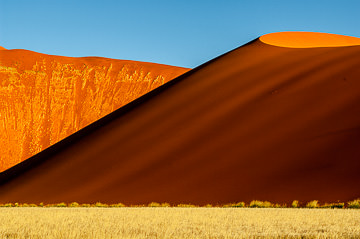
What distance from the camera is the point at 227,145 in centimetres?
2852

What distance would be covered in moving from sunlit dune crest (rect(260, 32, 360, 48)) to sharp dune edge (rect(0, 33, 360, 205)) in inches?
250

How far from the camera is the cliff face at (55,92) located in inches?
2219

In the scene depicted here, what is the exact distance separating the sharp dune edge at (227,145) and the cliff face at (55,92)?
1943 cm

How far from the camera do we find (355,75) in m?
31.9

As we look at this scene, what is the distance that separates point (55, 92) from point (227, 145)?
4003cm

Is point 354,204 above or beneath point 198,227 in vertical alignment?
above

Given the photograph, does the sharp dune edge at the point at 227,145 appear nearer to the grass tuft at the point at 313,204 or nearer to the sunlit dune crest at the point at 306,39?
the grass tuft at the point at 313,204

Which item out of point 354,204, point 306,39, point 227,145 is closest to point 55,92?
point 306,39

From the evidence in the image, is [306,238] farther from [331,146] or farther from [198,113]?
[198,113]

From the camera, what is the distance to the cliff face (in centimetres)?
5638

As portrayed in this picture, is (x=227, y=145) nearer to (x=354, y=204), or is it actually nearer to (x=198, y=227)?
(x=354, y=204)

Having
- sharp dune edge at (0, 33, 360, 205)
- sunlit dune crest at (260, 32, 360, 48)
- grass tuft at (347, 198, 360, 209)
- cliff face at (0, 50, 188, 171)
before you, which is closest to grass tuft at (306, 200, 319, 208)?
sharp dune edge at (0, 33, 360, 205)

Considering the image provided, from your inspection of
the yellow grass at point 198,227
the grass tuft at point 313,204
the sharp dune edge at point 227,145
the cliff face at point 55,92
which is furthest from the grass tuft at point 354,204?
the cliff face at point 55,92

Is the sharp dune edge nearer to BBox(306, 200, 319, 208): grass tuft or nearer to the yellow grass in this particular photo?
BBox(306, 200, 319, 208): grass tuft
